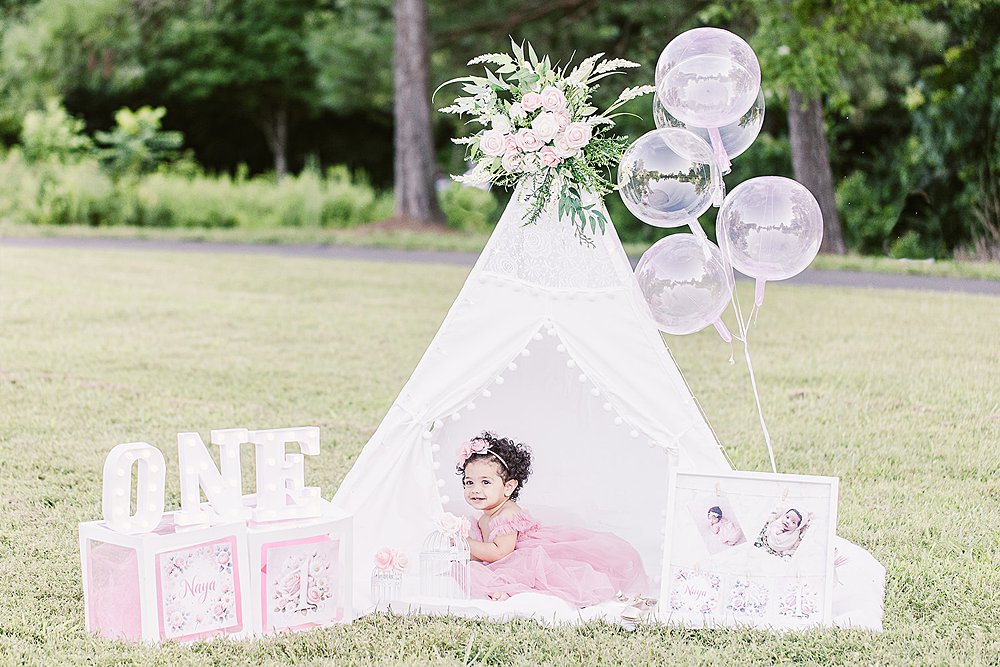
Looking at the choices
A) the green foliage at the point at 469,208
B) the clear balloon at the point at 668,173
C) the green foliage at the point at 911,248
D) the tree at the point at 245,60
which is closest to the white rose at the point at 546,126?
the clear balloon at the point at 668,173

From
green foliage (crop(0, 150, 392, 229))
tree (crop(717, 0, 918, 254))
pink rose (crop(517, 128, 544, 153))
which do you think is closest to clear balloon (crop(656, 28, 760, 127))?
pink rose (crop(517, 128, 544, 153))

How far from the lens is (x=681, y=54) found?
4.05 metres

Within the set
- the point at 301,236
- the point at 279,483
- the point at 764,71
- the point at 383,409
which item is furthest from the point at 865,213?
the point at 279,483

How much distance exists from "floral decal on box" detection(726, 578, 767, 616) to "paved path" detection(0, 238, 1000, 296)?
815 centimetres

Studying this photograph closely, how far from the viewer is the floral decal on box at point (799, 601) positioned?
12.2ft

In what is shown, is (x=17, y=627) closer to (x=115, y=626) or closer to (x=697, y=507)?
(x=115, y=626)

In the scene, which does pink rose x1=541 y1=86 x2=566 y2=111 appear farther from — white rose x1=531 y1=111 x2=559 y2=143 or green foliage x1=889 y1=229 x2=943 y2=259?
green foliage x1=889 y1=229 x2=943 y2=259

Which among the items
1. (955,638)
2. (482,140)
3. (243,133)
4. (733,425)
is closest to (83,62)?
(243,133)

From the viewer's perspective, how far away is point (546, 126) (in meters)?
3.91

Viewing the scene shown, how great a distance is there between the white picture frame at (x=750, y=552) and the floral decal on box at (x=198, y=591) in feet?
4.72

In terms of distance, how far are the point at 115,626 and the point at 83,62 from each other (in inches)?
633

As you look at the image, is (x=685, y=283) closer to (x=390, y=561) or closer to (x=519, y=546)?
(x=519, y=546)

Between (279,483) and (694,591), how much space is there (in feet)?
4.78

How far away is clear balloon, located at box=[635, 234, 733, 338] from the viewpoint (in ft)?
13.2
